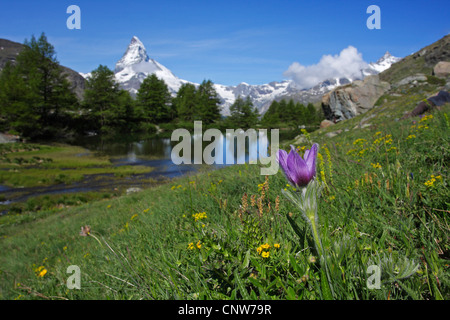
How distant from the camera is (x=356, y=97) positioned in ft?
91.0

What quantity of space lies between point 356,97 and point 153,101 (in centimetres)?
6198

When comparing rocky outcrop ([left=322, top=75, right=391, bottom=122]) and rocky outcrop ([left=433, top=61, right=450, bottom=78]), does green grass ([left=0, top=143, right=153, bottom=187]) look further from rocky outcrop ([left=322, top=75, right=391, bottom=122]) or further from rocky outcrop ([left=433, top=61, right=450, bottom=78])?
rocky outcrop ([left=433, top=61, right=450, bottom=78])

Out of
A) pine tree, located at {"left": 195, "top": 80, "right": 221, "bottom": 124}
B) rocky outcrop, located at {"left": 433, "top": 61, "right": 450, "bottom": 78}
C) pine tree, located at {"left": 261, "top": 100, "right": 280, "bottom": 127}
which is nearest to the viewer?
rocky outcrop, located at {"left": 433, "top": 61, "right": 450, "bottom": 78}

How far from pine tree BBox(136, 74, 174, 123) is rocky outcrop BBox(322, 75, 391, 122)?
57.9 meters

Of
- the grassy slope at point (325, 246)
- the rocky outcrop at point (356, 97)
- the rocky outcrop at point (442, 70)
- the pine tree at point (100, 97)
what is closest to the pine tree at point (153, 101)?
the pine tree at point (100, 97)

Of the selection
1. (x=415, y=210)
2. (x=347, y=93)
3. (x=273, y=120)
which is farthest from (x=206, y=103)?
(x=415, y=210)

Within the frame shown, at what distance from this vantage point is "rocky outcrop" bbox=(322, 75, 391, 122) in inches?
1080

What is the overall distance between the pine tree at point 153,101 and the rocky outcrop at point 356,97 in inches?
2279

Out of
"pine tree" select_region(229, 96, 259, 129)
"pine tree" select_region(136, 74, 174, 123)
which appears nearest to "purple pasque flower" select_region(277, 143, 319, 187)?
"pine tree" select_region(136, 74, 174, 123)

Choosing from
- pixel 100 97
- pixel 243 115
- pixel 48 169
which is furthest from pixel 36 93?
pixel 243 115
